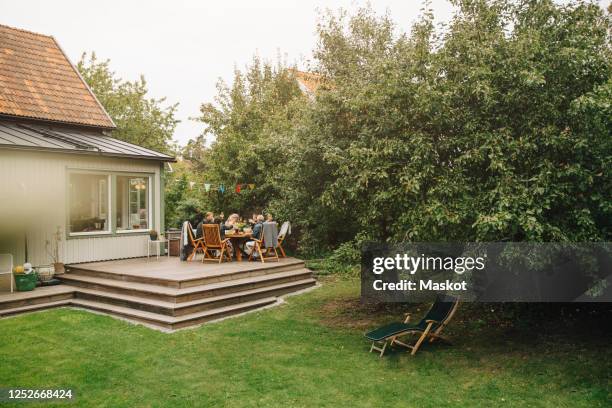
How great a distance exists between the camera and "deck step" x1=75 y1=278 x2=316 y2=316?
328 inches

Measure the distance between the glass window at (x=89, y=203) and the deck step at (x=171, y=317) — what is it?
271 cm

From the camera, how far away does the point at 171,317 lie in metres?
8.15

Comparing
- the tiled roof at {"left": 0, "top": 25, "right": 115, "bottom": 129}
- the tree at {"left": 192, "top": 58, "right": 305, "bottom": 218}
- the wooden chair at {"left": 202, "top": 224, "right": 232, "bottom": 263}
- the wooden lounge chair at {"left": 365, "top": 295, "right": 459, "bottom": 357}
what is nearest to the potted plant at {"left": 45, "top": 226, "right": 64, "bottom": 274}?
the wooden chair at {"left": 202, "top": 224, "right": 232, "bottom": 263}

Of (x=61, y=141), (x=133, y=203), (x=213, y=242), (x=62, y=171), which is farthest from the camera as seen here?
(x=133, y=203)

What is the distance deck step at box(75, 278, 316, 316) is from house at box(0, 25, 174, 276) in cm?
201

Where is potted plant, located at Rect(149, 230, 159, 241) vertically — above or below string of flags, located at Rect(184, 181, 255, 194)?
below

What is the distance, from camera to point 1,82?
1287cm

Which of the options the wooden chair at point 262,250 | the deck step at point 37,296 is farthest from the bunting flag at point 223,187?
the deck step at point 37,296

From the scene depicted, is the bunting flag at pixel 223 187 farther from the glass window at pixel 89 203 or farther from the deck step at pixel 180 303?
the deck step at pixel 180 303

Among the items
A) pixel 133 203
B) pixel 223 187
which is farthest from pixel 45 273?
pixel 223 187

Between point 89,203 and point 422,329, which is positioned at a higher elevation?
point 89,203

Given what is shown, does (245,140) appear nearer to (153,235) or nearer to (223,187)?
(223,187)

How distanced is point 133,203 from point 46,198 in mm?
2568

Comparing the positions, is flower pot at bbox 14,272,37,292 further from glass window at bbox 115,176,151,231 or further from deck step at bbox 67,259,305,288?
glass window at bbox 115,176,151,231
